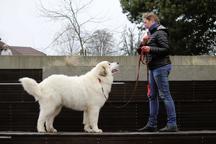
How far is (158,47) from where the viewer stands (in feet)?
30.3

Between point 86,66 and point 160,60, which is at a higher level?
point 160,60

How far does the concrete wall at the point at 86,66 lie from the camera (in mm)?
12930

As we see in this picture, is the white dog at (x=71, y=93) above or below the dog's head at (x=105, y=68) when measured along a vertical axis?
below

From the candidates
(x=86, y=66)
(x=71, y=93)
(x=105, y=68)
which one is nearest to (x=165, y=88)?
(x=105, y=68)

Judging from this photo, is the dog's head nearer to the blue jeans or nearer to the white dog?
the white dog

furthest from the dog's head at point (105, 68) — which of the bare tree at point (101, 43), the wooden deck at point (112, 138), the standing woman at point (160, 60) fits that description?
the bare tree at point (101, 43)

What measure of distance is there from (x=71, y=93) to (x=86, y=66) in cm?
366

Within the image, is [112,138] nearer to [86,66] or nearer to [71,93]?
[71,93]

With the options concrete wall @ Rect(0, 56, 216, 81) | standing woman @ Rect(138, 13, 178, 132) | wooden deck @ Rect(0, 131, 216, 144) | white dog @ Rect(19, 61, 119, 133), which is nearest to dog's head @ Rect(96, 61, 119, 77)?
white dog @ Rect(19, 61, 119, 133)

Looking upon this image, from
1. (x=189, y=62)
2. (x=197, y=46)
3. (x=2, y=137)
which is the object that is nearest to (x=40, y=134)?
(x=2, y=137)

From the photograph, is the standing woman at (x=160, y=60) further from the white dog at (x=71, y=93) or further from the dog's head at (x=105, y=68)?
the white dog at (x=71, y=93)

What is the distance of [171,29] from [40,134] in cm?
1644

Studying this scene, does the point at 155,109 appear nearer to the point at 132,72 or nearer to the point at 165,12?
the point at 132,72

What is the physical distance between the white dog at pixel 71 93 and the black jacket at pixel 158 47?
39.8 inches
